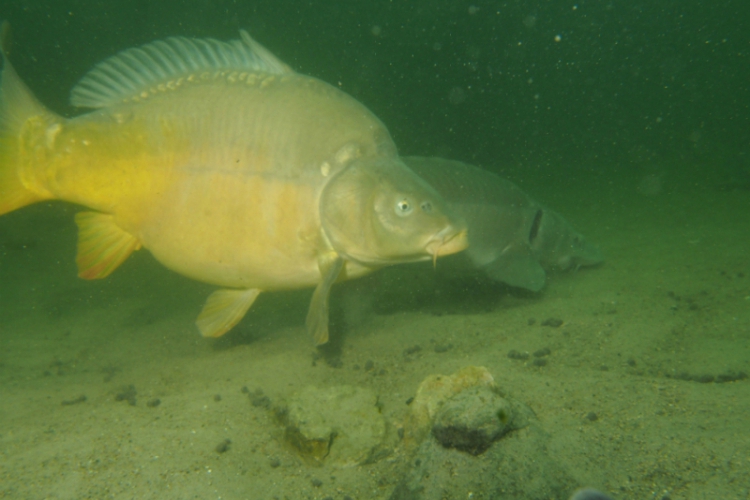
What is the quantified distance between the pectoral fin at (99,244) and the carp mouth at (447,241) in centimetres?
243

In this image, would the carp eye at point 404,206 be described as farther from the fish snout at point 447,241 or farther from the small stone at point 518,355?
the small stone at point 518,355

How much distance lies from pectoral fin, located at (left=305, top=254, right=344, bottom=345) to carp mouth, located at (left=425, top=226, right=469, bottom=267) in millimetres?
711

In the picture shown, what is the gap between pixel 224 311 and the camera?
131 inches

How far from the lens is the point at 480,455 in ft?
6.34

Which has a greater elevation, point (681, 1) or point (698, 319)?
point (681, 1)

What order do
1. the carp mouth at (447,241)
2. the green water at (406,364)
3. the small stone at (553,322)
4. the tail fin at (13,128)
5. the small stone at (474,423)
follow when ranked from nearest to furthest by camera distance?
1. the small stone at (474,423)
2. the green water at (406,364)
3. the carp mouth at (447,241)
4. the tail fin at (13,128)
5. the small stone at (553,322)

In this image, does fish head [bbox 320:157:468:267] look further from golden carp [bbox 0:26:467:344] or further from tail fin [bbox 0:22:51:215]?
tail fin [bbox 0:22:51:215]

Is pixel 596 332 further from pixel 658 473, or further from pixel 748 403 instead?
pixel 658 473

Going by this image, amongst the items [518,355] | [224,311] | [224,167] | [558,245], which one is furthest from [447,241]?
[558,245]

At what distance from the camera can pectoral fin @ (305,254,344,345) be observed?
2.95m

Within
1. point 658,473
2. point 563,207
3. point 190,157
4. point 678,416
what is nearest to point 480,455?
point 658,473

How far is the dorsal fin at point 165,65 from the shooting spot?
322cm

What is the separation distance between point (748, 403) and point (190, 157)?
397cm

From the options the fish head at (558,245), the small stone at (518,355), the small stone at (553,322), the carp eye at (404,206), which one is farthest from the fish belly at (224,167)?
the fish head at (558,245)
